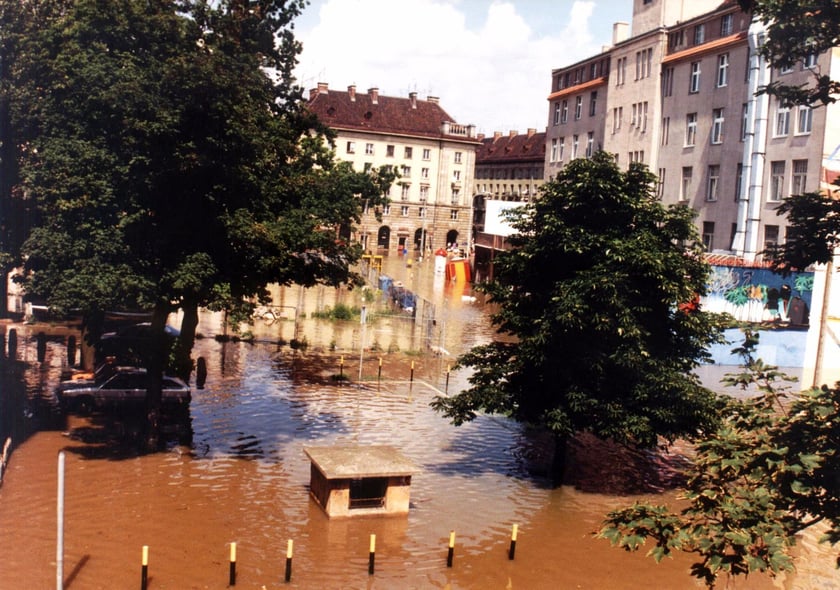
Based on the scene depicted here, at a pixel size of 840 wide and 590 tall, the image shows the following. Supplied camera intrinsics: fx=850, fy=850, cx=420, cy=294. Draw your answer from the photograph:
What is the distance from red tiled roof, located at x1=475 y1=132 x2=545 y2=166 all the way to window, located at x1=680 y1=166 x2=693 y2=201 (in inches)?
2007

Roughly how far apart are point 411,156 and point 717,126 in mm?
50721

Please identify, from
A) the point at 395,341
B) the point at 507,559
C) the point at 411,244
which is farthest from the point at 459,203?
the point at 507,559

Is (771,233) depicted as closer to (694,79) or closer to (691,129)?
(691,129)

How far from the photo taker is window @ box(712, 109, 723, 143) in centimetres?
4621

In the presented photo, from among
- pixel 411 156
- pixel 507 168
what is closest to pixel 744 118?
pixel 411 156

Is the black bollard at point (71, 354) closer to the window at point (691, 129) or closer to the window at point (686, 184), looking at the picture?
the window at point (686, 184)

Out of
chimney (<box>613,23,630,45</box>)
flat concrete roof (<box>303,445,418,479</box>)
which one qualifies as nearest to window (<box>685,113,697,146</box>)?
chimney (<box>613,23,630,45</box>)

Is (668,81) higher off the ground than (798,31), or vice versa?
(668,81)

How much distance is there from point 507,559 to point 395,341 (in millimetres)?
24150

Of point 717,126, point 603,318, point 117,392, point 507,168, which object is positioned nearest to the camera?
point 603,318

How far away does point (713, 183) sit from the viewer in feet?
154

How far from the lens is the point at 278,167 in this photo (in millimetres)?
22281

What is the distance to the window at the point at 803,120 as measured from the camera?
3897cm

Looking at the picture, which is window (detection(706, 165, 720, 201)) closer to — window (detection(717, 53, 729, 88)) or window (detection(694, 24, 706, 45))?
→ window (detection(717, 53, 729, 88))
